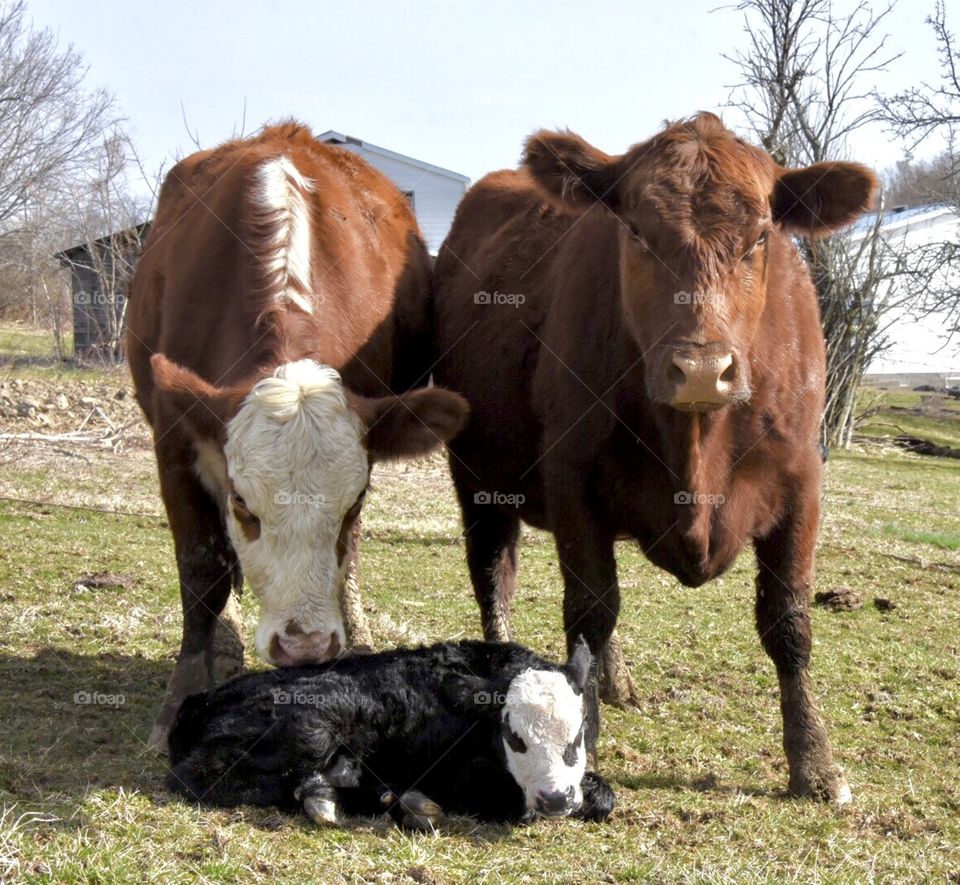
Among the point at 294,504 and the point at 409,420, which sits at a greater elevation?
the point at 409,420

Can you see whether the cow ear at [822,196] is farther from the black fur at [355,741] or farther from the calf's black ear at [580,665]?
the black fur at [355,741]

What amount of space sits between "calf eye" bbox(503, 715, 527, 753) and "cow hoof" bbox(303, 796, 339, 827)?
675 millimetres

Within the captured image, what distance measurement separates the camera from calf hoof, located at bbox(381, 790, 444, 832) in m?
3.91

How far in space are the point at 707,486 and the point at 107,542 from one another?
5922mm

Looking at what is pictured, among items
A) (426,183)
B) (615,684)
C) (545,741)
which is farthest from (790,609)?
(426,183)

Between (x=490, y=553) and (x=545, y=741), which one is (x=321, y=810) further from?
(x=490, y=553)

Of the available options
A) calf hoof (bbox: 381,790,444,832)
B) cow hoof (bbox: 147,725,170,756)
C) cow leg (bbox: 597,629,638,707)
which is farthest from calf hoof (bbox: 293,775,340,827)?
cow leg (bbox: 597,629,638,707)

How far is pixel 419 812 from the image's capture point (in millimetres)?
3947

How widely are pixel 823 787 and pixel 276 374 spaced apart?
2.77 metres

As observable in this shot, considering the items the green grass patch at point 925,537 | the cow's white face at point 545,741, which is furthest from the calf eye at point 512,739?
the green grass patch at point 925,537

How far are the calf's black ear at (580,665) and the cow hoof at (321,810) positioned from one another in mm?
1060

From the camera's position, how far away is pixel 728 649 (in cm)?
682

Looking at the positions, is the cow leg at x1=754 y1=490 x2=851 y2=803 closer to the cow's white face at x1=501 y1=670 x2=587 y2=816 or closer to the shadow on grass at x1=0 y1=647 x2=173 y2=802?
the cow's white face at x1=501 y1=670 x2=587 y2=816

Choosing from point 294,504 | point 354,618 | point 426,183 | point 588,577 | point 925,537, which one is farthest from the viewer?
point 426,183
